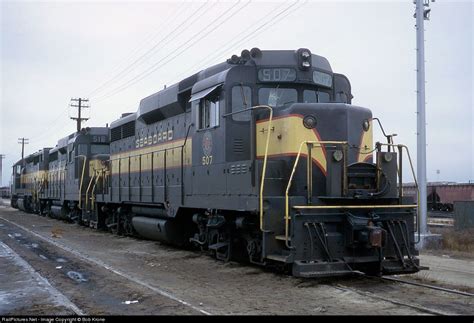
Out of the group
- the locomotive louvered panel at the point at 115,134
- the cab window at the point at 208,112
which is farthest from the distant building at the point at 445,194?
the cab window at the point at 208,112

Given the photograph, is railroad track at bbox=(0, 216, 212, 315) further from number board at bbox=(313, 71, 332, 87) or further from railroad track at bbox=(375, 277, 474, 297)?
number board at bbox=(313, 71, 332, 87)

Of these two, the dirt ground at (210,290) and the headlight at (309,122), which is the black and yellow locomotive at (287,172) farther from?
the dirt ground at (210,290)

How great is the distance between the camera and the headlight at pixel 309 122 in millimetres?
9172

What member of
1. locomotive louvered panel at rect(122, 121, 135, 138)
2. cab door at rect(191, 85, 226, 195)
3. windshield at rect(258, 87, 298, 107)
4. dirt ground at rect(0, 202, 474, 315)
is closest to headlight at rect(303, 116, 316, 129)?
windshield at rect(258, 87, 298, 107)

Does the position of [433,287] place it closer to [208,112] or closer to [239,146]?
[239,146]

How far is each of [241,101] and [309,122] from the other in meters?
1.60

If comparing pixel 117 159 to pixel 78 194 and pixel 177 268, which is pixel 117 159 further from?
pixel 177 268

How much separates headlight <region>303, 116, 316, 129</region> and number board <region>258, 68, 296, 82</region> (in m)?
1.21

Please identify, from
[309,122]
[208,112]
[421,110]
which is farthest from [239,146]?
[421,110]

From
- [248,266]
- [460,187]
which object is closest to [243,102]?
[248,266]

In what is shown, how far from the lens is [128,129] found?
1792cm

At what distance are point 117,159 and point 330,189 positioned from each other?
11.6m

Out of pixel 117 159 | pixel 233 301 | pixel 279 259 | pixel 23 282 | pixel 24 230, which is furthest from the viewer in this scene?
pixel 24 230

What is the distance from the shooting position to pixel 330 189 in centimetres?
880
